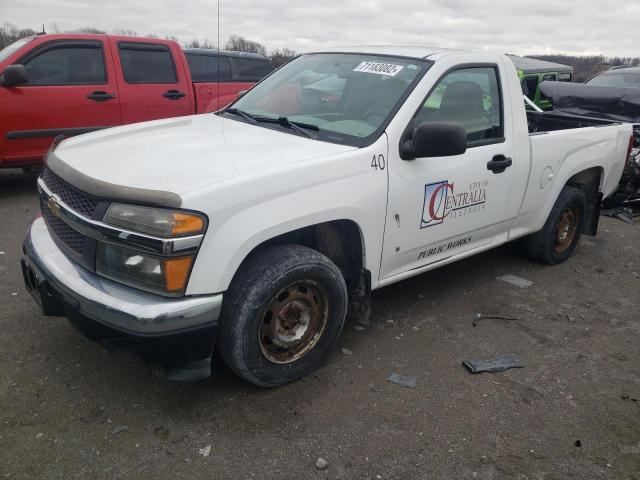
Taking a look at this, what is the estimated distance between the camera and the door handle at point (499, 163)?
11.8ft

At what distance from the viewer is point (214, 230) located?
2.37 meters

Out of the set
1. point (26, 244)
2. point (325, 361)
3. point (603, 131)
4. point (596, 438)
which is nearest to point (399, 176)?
point (325, 361)

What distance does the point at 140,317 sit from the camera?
2.31 m

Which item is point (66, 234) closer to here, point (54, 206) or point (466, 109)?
point (54, 206)

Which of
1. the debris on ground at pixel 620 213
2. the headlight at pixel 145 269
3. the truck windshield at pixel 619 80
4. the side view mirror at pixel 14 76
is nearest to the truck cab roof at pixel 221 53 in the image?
the side view mirror at pixel 14 76

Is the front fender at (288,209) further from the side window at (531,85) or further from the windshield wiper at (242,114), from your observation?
the side window at (531,85)

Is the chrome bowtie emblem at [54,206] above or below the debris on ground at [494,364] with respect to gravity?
above

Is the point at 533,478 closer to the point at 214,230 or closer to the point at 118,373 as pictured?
the point at 214,230

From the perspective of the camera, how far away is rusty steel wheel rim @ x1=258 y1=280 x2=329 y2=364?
9.27 feet

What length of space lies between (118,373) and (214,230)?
3.91ft

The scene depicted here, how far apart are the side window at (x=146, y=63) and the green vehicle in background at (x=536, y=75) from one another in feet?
20.3

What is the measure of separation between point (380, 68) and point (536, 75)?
8.56 m

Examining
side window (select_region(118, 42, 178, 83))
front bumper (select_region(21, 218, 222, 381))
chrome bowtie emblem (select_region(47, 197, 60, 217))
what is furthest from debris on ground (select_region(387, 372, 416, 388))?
side window (select_region(118, 42, 178, 83))

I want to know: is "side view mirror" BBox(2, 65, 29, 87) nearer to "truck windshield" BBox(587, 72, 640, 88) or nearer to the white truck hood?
the white truck hood
